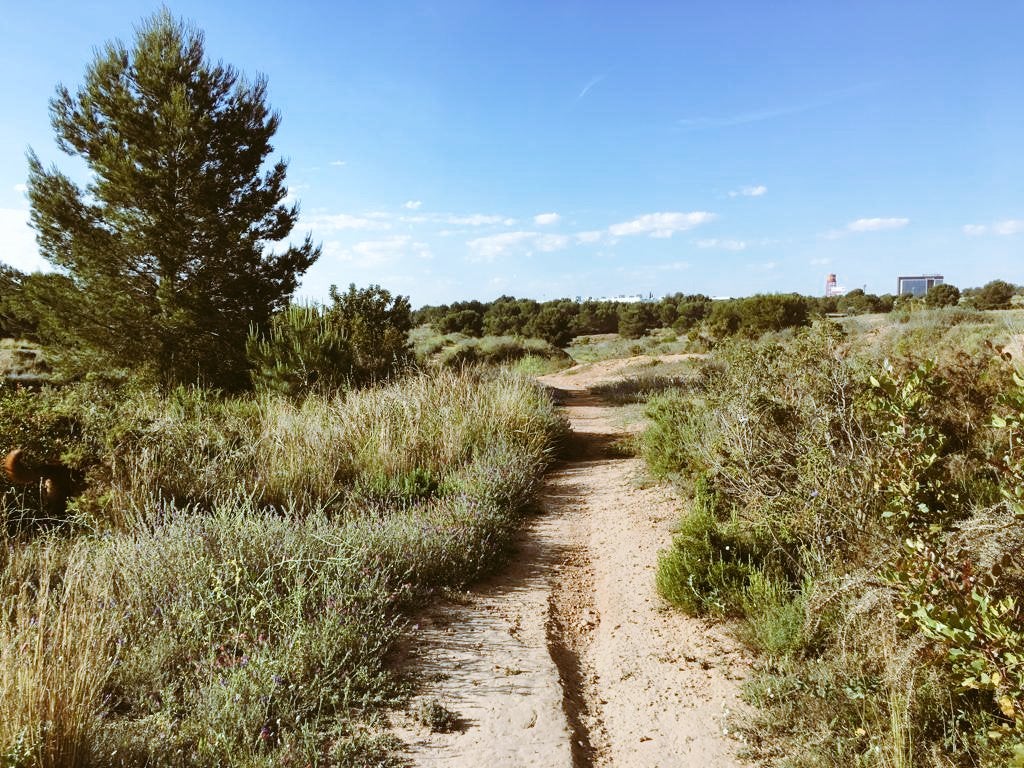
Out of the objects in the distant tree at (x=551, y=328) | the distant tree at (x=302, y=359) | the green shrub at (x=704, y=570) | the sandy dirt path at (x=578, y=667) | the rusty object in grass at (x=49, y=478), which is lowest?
the sandy dirt path at (x=578, y=667)

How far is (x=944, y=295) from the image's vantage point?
28.8 metres

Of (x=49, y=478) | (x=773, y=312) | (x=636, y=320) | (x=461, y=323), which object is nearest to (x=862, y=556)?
(x=49, y=478)

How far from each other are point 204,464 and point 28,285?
35.2 feet

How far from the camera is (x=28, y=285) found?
1319cm

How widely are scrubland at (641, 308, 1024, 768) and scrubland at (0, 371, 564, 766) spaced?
1.96 metres

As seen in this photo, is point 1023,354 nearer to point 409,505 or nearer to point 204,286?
point 409,505

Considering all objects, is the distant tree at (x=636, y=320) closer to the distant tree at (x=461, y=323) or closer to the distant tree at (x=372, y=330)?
the distant tree at (x=461, y=323)

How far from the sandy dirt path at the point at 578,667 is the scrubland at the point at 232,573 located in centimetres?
31

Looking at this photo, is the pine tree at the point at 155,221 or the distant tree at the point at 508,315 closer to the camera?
the pine tree at the point at 155,221

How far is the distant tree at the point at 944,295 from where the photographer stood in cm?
2786

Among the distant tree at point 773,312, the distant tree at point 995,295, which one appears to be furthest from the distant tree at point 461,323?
the distant tree at point 995,295

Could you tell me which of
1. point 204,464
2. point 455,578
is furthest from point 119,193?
point 455,578

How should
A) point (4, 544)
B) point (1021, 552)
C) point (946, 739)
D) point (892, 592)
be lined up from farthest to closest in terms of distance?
point (4, 544) < point (892, 592) < point (1021, 552) < point (946, 739)

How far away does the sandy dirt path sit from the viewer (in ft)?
9.53
